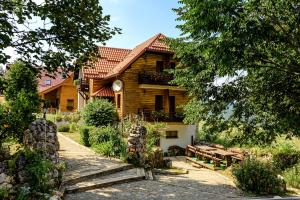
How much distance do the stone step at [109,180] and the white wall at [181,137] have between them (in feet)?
44.9

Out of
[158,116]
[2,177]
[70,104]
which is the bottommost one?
[2,177]

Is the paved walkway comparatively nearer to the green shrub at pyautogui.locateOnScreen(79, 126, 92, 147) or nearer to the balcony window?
the green shrub at pyautogui.locateOnScreen(79, 126, 92, 147)

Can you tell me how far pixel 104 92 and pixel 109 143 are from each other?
1316cm

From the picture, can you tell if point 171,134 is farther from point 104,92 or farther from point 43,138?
point 43,138

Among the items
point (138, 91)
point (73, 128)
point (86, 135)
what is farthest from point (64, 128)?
point (86, 135)

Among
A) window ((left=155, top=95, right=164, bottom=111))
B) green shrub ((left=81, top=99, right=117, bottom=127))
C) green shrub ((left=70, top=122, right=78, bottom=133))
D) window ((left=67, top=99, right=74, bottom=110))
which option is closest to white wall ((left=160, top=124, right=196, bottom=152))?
window ((left=155, top=95, right=164, bottom=111))

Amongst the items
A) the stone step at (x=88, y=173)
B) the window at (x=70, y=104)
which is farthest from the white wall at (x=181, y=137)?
the window at (x=70, y=104)

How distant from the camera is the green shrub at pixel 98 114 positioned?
25.6 metres

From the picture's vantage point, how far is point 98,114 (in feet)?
84.7

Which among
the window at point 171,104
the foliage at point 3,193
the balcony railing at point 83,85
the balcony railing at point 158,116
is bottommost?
the foliage at point 3,193

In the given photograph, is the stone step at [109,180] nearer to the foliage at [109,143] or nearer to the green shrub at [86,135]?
the foliage at [109,143]

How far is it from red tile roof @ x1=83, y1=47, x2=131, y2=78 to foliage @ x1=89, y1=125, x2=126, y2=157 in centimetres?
1106

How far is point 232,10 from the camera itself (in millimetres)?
9883

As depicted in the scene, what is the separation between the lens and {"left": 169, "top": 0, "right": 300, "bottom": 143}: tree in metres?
9.96
